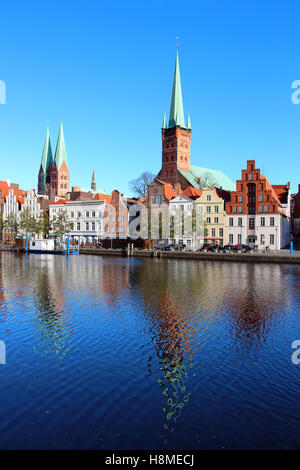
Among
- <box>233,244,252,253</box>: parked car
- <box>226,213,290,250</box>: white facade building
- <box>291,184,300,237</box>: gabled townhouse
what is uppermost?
<box>291,184,300,237</box>: gabled townhouse

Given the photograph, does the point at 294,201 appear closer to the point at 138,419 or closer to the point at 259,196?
the point at 259,196

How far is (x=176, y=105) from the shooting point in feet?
452

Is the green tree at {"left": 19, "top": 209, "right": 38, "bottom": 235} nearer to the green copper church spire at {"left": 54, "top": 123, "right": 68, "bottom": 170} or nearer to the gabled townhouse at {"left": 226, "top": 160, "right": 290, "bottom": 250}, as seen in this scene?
the gabled townhouse at {"left": 226, "top": 160, "right": 290, "bottom": 250}

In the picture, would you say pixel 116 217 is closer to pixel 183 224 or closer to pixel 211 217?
pixel 183 224

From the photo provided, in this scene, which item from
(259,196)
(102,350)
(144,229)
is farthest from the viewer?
(144,229)

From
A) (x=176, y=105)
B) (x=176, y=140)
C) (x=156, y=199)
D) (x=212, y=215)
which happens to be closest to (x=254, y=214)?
(x=212, y=215)

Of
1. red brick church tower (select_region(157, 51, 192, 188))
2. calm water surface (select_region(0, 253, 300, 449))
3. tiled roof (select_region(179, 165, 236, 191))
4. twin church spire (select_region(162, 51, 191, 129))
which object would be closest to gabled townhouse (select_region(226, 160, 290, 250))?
tiled roof (select_region(179, 165, 236, 191))

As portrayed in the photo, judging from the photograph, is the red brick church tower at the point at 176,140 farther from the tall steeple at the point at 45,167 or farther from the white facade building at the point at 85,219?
the tall steeple at the point at 45,167

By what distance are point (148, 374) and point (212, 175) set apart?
128 meters

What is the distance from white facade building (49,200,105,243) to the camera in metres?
104

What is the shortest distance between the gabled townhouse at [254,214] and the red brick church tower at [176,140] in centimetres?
5197
